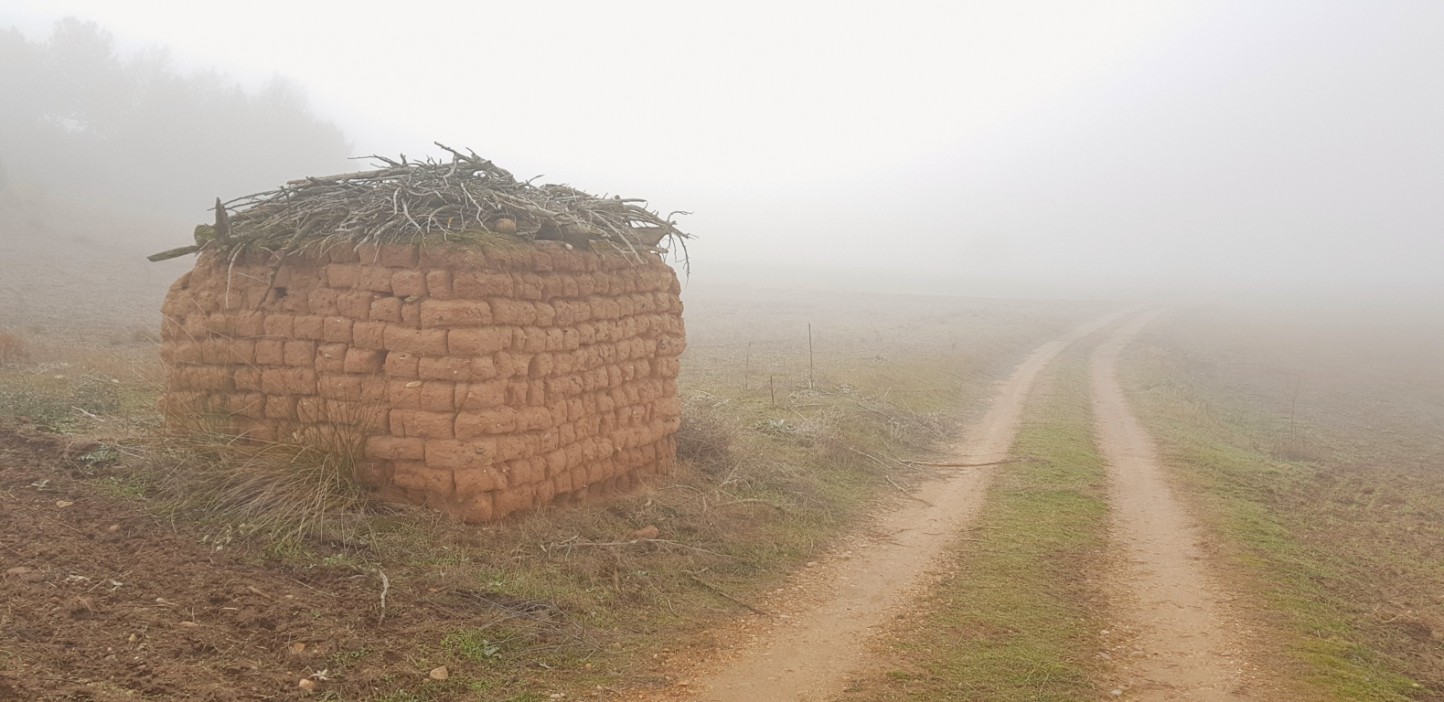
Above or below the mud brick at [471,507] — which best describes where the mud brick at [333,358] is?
above

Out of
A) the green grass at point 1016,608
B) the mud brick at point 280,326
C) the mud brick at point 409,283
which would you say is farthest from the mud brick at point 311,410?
the green grass at point 1016,608

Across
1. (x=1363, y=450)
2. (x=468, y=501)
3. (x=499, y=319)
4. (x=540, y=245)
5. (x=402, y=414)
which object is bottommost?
(x=1363, y=450)

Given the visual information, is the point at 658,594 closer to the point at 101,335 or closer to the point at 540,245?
the point at 540,245

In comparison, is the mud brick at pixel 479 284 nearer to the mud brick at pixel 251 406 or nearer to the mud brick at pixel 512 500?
the mud brick at pixel 512 500

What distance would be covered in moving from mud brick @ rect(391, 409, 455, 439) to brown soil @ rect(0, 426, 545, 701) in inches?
42.5

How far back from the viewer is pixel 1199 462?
1145 centimetres

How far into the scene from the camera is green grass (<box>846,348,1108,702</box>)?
478 centimetres

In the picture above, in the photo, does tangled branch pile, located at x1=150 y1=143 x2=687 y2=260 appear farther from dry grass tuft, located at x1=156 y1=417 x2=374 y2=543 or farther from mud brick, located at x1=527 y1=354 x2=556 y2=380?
dry grass tuft, located at x1=156 y1=417 x2=374 y2=543

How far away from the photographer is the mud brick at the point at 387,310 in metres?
6.20

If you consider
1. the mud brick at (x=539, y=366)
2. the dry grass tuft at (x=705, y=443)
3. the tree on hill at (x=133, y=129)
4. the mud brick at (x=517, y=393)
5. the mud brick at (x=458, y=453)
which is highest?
the tree on hill at (x=133, y=129)

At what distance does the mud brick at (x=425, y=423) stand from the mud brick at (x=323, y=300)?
0.96m

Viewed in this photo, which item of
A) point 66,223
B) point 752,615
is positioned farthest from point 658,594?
point 66,223

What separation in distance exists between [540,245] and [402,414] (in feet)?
5.37

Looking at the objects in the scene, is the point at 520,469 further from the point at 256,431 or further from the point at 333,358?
the point at 256,431
